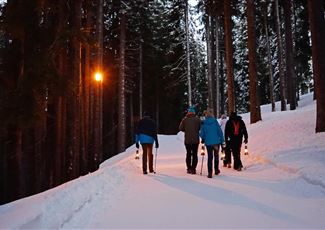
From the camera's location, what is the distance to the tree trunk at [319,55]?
50.7ft

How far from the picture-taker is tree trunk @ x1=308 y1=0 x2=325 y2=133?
15445mm

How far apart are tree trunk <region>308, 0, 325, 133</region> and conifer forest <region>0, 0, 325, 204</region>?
1.4 inches

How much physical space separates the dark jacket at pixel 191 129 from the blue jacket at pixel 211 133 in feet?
1.28

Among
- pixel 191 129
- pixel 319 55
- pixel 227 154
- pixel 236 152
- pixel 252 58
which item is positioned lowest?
pixel 227 154

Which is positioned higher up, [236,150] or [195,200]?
[236,150]

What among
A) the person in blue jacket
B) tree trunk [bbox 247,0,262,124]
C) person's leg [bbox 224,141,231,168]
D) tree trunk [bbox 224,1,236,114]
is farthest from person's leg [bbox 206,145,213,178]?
tree trunk [bbox 224,1,236,114]

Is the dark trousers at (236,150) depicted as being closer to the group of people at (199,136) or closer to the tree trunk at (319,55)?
the group of people at (199,136)

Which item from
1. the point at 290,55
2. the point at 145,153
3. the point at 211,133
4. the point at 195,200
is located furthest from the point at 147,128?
the point at 290,55

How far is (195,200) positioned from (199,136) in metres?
4.10

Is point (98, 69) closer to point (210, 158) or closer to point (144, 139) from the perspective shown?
point (144, 139)

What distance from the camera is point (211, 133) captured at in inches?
491

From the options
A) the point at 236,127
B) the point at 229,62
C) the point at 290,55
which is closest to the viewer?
the point at 236,127

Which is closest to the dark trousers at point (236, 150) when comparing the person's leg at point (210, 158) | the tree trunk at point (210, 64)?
the person's leg at point (210, 158)

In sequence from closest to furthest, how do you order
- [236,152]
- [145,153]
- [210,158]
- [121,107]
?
[210,158]
[145,153]
[236,152]
[121,107]
